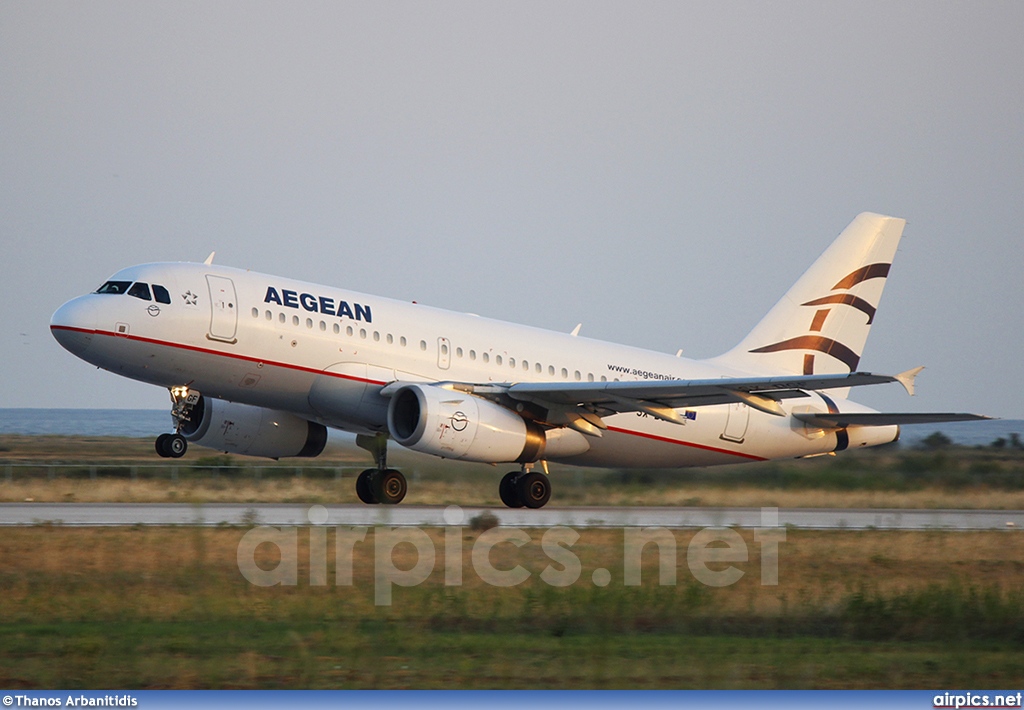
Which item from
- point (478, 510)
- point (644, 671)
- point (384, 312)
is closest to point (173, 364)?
point (384, 312)

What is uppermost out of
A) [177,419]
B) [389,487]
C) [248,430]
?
[248,430]

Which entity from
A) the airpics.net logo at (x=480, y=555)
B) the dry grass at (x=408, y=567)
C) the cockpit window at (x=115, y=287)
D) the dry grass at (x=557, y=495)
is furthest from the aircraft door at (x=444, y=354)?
the cockpit window at (x=115, y=287)

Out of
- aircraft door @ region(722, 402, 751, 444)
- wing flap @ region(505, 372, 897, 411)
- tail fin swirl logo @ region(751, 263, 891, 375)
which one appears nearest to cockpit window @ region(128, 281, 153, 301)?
wing flap @ region(505, 372, 897, 411)

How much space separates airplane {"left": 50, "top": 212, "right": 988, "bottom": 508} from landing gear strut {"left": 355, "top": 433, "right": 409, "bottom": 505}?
33 millimetres

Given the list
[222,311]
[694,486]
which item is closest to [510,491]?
[694,486]

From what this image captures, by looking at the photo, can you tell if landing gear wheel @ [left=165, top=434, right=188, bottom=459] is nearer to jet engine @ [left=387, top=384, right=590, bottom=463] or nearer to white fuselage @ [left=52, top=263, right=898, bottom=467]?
white fuselage @ [left=52, top=263, right=898, bottom=467]

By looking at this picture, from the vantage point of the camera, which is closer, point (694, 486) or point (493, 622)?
point (493, 622)

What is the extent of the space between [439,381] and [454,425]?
2.02 m

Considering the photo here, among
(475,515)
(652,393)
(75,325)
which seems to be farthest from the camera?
(652,393)

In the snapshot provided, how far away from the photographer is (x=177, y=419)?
24.5 meters

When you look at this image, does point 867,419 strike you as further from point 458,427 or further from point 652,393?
point 458,427

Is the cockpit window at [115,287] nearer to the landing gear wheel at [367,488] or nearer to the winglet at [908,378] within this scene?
the landing gear wheel at [367,488]

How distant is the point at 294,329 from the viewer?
23.7 meters

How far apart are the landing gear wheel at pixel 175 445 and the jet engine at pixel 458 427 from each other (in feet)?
12.7
